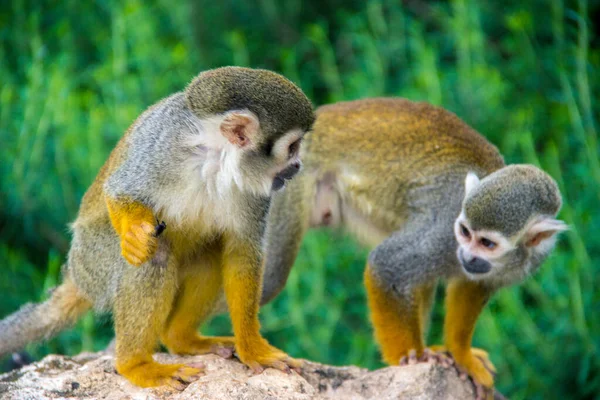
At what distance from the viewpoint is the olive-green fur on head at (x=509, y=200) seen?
14.0 ft

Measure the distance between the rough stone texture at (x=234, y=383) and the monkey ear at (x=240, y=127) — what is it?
94 cm

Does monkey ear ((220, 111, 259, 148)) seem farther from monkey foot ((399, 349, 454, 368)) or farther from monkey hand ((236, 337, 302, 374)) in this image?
monkey foot ((399, 349, 454, 368))

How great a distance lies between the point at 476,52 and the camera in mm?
6914

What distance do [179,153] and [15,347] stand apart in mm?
1250

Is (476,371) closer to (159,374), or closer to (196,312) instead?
(196,312)

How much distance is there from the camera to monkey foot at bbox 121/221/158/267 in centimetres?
317

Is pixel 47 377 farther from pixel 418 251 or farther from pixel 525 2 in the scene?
pixel 525 2

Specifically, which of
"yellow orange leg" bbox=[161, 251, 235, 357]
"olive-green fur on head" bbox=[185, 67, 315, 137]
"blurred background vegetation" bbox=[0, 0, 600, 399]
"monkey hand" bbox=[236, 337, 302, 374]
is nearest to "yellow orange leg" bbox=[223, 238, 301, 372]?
"monkey hand" bbox=[236, 337, 302, 374]

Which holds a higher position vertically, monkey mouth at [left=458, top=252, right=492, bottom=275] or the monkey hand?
monkey mouth at [left=458, top=252, right=492, bottom=275]

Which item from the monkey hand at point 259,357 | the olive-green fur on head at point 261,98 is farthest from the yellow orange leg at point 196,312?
the olive-green fur on head at point 261,98

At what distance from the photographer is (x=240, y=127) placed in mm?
Answer: 3264

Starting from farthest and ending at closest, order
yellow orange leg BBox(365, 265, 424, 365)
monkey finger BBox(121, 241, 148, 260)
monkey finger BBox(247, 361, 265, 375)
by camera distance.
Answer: yellow orange leg BBox(365, 265, 424, 365) < monkey finger BBox(247, 361, 265, 375) < monkey finger BBox(121, 241, 148, 260)

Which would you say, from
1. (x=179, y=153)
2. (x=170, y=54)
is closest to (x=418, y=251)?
(x=179, y=153)

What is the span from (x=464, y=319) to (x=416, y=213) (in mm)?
639
